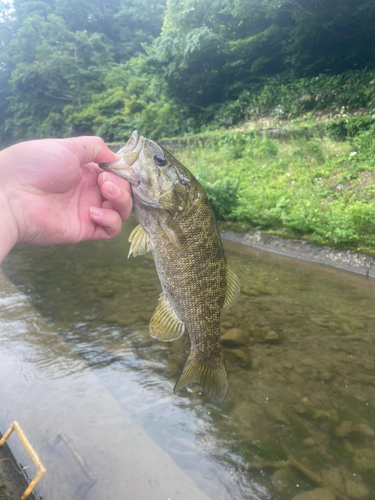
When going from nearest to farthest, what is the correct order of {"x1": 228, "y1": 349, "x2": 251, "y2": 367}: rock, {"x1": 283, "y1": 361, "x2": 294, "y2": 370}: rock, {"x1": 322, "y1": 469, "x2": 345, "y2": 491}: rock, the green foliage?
{"x1": 322, "y1": 469, "x2": 345, "y2": 491}: rock < {"x1": 283, "y1": 361, "x2": 294, "y2": 370}: rock < {"x1": 228, "y1": 349, "x2": 251, "y2": 367}: rock < the green foliage

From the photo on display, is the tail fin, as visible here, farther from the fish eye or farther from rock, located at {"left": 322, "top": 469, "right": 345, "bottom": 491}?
rock, located at {"left": 322, "top": 469, "right": 345, "bottom": 491}

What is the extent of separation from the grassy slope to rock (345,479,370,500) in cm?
495

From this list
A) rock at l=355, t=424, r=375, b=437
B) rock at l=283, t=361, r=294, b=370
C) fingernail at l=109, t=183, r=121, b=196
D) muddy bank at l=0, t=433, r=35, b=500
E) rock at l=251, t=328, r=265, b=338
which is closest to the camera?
fingernail at l=109, t=183, r=121, b=196

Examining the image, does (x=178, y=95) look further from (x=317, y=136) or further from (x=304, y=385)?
(x=304, y=385)

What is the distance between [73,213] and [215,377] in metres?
1.34

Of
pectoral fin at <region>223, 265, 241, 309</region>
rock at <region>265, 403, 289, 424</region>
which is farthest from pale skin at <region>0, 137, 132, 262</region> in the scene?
rock at <region>265, 403, 289, 424</region>

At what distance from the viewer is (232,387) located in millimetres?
3812

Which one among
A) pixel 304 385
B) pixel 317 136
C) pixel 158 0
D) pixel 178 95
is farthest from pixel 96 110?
pixel 304 385

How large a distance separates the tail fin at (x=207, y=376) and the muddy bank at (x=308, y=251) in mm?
5480

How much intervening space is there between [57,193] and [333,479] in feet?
10.0

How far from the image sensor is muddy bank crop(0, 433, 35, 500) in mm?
2309

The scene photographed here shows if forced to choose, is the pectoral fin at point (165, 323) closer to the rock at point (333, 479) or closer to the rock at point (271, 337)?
the rock at point (333, 479)

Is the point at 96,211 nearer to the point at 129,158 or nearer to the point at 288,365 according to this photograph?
the point at 129,158

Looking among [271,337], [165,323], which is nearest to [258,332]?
[271,337]
